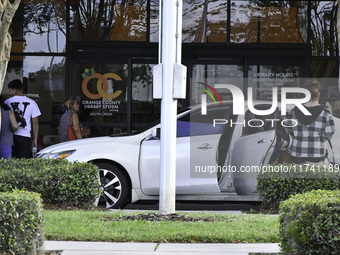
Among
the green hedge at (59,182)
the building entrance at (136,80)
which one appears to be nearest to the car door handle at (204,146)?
the green hedge at (59,182)

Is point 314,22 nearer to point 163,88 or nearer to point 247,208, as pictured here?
point 247,208

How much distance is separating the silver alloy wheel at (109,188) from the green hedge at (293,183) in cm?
231

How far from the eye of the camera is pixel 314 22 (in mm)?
15953

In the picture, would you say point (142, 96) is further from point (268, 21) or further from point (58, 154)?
point (58, 154)

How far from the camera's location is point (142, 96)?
15805 mm

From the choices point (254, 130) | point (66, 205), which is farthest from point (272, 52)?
point (66, 205)

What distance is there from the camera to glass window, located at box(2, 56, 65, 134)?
15695 millimetres

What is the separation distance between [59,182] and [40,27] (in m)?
6.99

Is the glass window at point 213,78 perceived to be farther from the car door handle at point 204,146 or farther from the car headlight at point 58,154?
the car headlight at point 58,154

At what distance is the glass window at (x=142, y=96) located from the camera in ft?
51.7

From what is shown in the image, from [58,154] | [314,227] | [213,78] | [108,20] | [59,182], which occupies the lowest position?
[59,182]

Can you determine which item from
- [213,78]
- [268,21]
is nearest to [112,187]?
[213,78]

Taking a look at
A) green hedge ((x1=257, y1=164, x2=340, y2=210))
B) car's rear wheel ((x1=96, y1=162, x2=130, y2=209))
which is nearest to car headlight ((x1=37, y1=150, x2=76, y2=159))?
car's rear wheel ((x1=96, y1=162, x2=130, y2=209))

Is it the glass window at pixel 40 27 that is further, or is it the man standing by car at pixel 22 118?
the glass window at pixel 40 27
